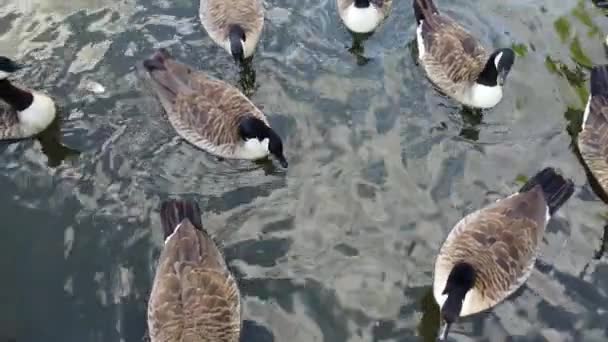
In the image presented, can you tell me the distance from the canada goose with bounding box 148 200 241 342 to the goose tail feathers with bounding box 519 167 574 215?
351 centimetres

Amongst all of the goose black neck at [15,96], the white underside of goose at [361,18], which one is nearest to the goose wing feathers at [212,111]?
the goose black neck at [15,96]

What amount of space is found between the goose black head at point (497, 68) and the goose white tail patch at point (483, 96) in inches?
2.6

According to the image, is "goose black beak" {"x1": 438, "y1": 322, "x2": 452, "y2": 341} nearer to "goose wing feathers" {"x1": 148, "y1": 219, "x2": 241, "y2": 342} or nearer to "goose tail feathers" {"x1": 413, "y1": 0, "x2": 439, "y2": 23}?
"goose wing feathers" {"x1": 148, "y1": 219, "x2": 241, "y2": 342}

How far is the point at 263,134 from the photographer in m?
8.38

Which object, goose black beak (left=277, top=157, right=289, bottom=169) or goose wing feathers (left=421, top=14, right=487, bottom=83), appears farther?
goose wing feathers (left=421, top=14, right=487, bottom=83)

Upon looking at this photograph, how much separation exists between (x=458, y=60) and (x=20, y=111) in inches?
230

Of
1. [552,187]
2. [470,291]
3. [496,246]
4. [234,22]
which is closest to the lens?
[470,291]

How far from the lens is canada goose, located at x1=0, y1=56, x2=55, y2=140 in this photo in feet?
29.3

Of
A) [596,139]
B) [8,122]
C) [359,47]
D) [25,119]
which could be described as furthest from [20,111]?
[596,139]

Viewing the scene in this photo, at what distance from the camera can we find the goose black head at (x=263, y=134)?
8320mm

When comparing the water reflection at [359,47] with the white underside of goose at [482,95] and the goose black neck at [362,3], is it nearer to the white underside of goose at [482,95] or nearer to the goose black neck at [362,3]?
the goose black neck at [362,3]

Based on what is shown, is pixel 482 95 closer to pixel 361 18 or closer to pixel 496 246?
pixel 361 18

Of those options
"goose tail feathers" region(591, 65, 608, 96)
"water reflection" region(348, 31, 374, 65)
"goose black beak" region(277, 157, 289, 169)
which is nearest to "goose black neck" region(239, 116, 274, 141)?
"goose black beak" region(277, 157, 289, 169)

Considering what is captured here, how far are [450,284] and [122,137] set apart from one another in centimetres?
469
